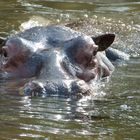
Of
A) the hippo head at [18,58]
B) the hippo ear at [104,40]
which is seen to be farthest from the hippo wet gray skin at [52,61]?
the hippo ear at [104,40]

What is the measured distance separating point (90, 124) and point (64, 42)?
2583mm

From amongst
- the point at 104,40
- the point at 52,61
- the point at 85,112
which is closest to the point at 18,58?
the point at 52,61

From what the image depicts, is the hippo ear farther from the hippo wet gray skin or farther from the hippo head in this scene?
the hippo head

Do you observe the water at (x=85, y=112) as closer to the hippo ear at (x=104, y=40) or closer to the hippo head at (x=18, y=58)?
the hippo head at (x=18, y=58)

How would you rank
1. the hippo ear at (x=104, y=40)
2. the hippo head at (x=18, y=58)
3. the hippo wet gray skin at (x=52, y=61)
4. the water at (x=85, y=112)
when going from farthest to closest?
1. the hippo ear at (x=104, y=40)
2. the hippo head at (x=18, y=58)
3. the hippo wet gray skin at (x=52, y=61)
4. the water at (x=85, y=112)

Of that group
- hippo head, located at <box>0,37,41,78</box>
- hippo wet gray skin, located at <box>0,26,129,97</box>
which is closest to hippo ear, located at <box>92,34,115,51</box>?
hippo wet gray skin, located at <box>0,26,129,97</box>

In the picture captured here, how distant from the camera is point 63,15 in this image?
41.3ft

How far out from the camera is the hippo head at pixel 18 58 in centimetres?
618

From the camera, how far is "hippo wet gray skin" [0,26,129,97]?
212 inches

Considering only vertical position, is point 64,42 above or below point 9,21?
above

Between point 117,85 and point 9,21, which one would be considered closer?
point 117,85

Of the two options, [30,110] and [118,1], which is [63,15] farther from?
[30,110]

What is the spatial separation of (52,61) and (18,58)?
1.67 ft

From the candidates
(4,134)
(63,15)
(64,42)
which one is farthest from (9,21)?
(4,134)
